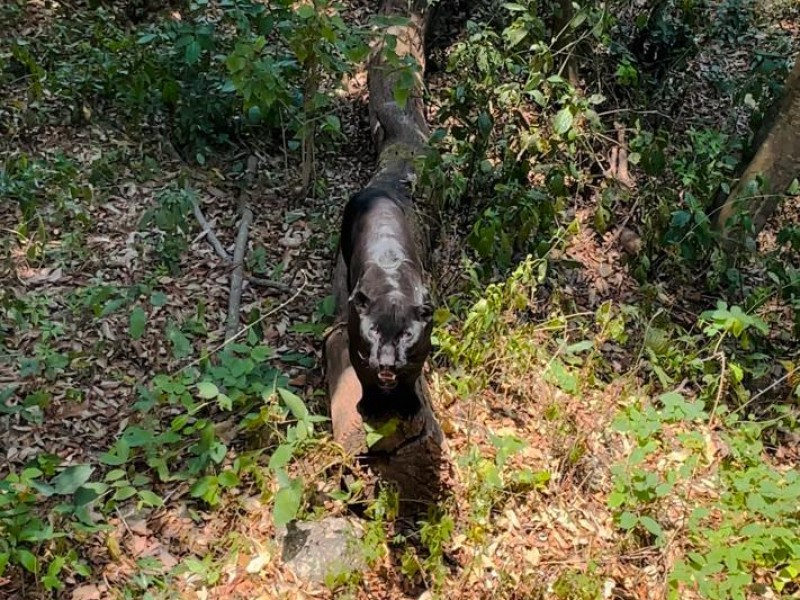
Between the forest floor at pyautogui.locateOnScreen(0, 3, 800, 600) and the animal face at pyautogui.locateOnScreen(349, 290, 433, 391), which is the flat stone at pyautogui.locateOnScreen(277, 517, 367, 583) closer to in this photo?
the forest floor at pyautogui.locateOnScreen(0, 3, 800, 600)

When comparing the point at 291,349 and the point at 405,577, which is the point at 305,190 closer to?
the point at 291,349

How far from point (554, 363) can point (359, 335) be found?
1555 mm

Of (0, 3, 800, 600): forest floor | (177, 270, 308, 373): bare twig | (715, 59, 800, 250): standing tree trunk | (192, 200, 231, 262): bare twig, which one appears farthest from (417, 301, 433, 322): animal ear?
(715, 59, 800, 250): standing tree trunk

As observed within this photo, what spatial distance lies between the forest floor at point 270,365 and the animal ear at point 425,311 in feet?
2.69

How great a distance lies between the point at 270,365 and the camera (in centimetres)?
414

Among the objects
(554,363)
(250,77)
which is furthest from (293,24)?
(554,363)

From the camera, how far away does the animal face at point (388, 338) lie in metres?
2.92

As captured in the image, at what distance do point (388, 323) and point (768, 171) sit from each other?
292cm

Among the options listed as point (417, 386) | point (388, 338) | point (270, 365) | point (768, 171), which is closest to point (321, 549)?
point (417, 386)

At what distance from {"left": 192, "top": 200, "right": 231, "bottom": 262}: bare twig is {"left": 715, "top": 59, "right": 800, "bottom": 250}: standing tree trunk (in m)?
2.89

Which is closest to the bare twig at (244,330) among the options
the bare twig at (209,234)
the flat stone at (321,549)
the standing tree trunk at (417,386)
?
the standing tree trunk at (417,386)

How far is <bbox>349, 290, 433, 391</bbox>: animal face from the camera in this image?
2.92m

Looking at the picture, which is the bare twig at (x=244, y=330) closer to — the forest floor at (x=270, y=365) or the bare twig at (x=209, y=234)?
the forest floor at (x=270, y=365)

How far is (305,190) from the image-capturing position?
522 centimetres
